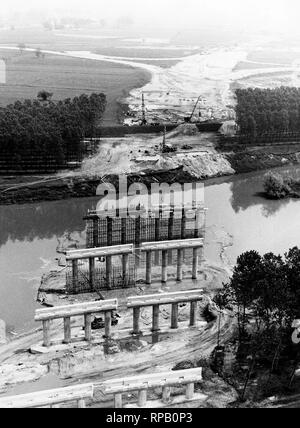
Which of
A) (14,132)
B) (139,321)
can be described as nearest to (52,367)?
(139,321)

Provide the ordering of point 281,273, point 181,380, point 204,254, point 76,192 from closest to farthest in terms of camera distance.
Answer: point 181,380
point 281,273
point 204,254
point 76,192

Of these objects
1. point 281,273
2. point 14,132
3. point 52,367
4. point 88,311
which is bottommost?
point 52,367

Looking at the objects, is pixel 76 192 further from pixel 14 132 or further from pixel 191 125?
pixel 191 125

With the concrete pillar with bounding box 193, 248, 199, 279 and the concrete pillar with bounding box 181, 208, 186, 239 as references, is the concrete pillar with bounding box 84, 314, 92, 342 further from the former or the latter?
the concrete pillar with bounding box 181, 208, 186, 239

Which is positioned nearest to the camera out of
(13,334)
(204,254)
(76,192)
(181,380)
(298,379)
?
(181,380)

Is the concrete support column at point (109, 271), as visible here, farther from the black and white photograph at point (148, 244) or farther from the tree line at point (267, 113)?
the tree line at point (267, 113)

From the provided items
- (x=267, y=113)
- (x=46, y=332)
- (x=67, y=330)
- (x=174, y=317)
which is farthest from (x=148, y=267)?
(x=267, y=113)

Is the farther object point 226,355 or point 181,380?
point 226,355

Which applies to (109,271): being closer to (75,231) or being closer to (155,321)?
(155,321)
